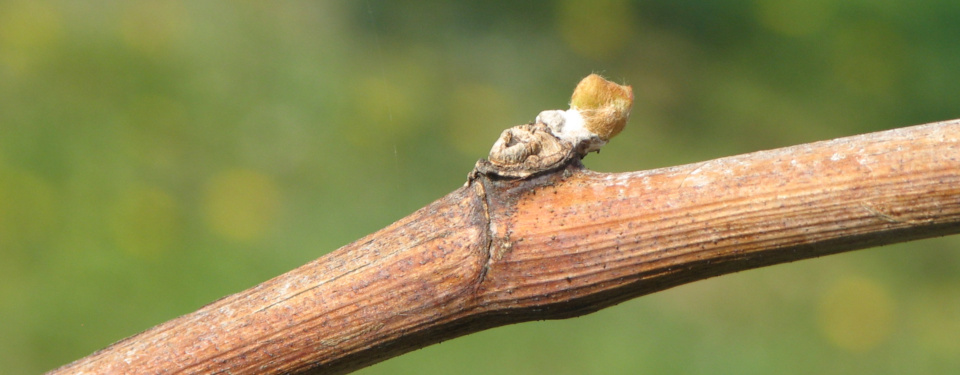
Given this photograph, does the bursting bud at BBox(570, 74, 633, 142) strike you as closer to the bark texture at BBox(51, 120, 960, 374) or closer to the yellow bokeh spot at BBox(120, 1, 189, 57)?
the bark texture at BBox(51, 120, 960, 374)

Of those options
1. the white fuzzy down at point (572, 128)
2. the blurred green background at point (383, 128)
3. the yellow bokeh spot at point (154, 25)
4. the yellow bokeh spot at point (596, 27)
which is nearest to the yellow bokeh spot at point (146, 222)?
the blurred green background at point (383, 128)

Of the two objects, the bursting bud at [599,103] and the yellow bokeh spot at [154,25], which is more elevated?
the yellow bokeh spot at [154,25]

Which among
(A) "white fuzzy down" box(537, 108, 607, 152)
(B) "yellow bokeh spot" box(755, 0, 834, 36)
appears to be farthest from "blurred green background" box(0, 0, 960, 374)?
(A) "white fuzzy down" box(537, 108, 607, 152)

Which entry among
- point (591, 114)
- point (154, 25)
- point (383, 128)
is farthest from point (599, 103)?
point (154, 25)

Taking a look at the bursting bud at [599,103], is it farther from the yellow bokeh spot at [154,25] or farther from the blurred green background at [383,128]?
the yellow bokeh spot at [154,25]

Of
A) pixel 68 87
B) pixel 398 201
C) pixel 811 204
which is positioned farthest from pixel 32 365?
pixel 811 204

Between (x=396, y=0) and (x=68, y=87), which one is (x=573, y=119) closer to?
(x=396, y=0)

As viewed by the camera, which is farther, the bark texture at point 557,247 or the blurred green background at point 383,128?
the blurred green background at point 383,128
